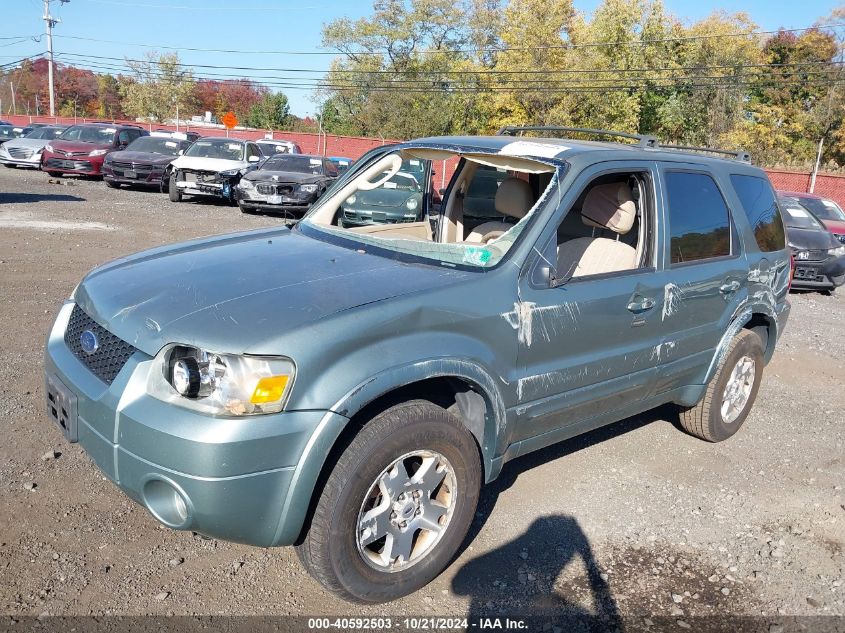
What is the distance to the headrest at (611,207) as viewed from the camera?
13.6ft

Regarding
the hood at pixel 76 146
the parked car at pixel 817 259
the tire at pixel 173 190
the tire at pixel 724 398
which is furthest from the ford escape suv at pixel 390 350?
the hood at pixel 76 146

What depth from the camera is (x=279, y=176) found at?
1532cm

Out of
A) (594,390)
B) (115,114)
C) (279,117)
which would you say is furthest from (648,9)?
(115,114)

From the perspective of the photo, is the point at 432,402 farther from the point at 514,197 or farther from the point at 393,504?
the point at 514,197

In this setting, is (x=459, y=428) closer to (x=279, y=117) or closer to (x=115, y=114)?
(x=279, y=117)

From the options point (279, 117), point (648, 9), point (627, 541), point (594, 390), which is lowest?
point (627, 541)

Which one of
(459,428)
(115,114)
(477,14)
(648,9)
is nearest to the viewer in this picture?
(459,428)

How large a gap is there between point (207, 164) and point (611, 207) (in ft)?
47.7

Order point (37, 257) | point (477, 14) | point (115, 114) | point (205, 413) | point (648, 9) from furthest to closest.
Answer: point (115, 114) < point (477, 14) < point (648, 9) < point (37, 257) < point (205, 413)

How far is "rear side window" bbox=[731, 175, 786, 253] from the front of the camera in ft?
15.7

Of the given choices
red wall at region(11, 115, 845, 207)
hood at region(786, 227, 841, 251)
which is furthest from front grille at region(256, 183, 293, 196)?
hood at region(786, 227, 841, 251)

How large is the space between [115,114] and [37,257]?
76.5 meters

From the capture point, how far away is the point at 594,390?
3697 mm

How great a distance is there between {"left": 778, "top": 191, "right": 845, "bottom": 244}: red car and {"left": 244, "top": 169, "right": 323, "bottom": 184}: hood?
31.3 ft
